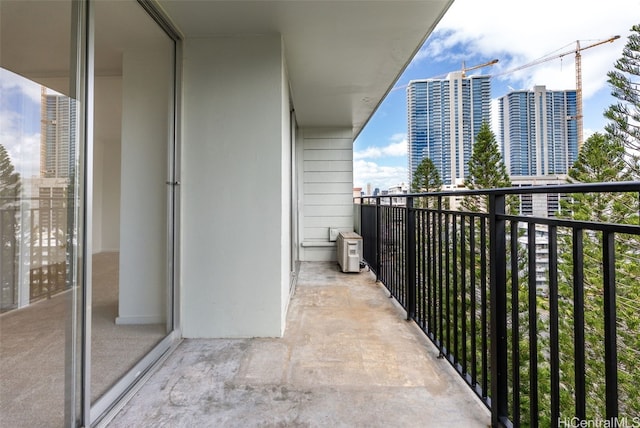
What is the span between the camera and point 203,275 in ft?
7.20

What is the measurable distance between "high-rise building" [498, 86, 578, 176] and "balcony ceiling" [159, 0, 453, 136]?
9116 millimetres

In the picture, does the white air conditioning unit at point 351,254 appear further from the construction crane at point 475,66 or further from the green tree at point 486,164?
the construction crane at point 475,66

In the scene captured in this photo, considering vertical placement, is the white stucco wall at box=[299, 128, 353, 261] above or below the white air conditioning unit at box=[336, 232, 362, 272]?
above

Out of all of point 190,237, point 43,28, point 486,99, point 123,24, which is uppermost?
point 486,99

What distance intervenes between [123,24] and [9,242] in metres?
1.49

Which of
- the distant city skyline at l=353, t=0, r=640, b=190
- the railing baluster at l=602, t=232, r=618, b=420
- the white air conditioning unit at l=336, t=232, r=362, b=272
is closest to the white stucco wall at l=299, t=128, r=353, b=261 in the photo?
the white air conditioning unit at l=336, t=232, r=362, b=272

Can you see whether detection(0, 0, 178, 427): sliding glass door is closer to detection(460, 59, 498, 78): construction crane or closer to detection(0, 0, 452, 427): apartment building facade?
detection(0, 0, 452, 427): apartment building facade

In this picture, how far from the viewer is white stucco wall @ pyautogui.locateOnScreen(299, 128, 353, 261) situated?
5.21 m

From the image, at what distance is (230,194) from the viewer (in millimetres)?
2207

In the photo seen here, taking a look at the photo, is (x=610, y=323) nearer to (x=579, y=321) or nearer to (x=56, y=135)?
(x=579, y=321)

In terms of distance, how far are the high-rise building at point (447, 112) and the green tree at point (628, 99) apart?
6.78 m

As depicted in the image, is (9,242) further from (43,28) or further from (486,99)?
(486,99)

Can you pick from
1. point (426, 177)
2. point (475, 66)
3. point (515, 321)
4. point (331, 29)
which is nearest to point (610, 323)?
point (515, 321)

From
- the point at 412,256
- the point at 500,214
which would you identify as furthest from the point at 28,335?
the point at 412,256
